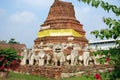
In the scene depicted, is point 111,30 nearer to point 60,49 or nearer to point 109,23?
point 109,23

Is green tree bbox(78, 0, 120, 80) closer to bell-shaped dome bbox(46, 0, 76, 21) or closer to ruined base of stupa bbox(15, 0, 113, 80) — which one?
ruined base of stupa bbox(15, 0, 113, 80)

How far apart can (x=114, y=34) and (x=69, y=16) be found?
1691cm

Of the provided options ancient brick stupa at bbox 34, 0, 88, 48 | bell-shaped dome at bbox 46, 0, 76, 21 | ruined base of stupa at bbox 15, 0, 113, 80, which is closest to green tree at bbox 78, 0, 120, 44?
ruined base of stupa at bbox 15, 0, 113, 80

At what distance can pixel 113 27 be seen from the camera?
15.6 feet

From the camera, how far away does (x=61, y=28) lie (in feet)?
66.1

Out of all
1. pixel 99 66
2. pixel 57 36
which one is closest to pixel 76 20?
pixel 57 36

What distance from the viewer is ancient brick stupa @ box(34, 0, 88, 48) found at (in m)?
19.7

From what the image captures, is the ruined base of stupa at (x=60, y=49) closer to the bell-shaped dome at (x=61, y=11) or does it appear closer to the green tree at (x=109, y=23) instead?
the bell-shaped dome at (x=61, y=11)

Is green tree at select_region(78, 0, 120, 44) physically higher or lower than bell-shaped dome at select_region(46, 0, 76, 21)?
lower

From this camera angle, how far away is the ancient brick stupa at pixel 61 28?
1969 cm

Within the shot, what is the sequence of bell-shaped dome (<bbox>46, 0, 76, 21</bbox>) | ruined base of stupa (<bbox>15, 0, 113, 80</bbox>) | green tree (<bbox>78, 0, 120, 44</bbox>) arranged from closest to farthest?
green tree (<bbox>78, 0, 120, 44</bbox>), ruined base of stupa (<bbox>15, 0, 113, 80</bbox>), bell-shaped dome (<bbox>46, 0, 76, 21</bbox>)

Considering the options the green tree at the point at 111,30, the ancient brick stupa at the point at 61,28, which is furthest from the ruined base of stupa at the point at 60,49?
the green tree at the point at 111,30

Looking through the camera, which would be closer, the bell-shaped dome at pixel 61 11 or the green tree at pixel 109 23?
the green tree at pixel 109 23

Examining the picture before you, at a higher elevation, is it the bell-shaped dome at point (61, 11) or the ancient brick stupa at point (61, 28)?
the bell-shaped dome at point (61, 11)
